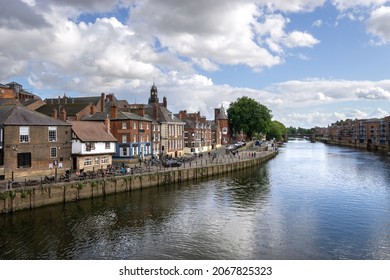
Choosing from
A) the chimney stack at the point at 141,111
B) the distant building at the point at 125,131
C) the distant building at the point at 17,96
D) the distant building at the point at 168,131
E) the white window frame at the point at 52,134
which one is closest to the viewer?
the white window frame at the point at 52,134

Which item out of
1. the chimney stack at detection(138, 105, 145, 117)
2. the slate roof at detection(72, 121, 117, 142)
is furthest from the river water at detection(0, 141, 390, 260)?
the chimney stack at detection(138, 105, 145, 117)

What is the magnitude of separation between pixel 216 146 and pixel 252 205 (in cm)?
Answer: 8121

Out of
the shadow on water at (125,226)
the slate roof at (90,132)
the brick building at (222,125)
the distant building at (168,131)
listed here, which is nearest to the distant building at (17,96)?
the slate roof at (90,132)

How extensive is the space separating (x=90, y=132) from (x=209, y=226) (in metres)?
28.8

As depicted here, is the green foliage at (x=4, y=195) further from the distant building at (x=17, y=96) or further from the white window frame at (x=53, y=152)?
the distant building at (x=17, y=96)

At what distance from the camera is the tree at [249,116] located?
432ft

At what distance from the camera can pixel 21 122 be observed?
40438 mm

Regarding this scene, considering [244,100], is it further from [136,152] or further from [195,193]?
[195,193]

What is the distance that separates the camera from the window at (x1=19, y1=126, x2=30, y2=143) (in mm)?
40209

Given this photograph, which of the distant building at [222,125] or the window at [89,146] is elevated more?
the distant building at [222,125]

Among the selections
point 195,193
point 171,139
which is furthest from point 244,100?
point 195,193

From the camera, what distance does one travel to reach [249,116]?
434 ft

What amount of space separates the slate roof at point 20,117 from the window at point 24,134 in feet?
1.95

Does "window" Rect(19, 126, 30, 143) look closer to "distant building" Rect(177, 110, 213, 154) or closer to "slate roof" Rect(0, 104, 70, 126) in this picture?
"slate roof" Rect(0, 104, 70, 126)
